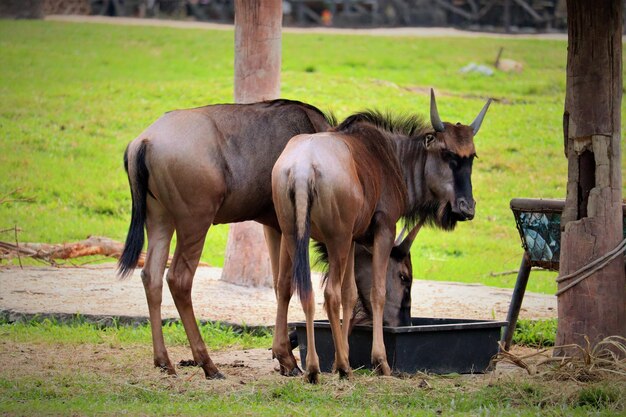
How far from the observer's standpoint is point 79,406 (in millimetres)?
A: 7121

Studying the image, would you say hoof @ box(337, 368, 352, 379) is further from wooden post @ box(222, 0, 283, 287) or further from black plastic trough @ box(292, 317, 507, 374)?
wooden post @ box(222, 0, 283, 287)

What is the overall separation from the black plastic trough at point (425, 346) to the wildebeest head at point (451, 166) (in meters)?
0.97

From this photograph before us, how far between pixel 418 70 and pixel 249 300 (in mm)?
15347

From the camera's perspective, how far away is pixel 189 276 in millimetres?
8664

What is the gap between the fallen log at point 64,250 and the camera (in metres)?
13.3

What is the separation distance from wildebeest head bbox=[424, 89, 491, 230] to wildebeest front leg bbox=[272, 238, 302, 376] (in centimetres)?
138

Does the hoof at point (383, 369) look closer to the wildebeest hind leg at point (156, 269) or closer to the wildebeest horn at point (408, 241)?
the wildebeest horn at point (408, 241)

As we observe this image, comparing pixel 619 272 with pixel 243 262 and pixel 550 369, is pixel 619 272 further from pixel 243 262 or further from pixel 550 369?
pixel 243 262

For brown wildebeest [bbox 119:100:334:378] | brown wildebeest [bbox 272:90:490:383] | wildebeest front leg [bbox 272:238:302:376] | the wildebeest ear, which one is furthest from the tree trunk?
brown wildebeest [bbox 119:100:334:378]

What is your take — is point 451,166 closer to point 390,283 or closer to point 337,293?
point 390,283

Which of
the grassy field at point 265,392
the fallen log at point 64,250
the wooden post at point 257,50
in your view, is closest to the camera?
the grassy field at point 265,392

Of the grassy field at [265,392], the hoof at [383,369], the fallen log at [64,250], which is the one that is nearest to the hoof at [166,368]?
the grassy field at [265,392]

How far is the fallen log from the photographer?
13305 millimetres

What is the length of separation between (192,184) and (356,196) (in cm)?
123
